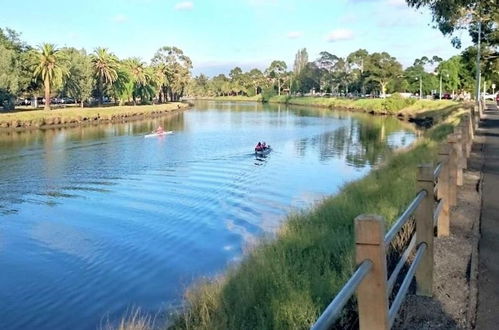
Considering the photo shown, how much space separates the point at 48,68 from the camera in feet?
229

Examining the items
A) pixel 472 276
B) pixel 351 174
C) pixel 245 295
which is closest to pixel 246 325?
pixel 245 295

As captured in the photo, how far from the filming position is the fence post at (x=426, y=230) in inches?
226

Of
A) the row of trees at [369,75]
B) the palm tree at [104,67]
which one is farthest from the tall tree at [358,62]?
the palm tree at [104,67]

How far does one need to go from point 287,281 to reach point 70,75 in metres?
76.9

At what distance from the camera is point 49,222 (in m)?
17.3

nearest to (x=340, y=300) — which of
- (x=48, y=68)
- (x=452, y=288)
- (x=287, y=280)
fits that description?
(x=452, y=288)

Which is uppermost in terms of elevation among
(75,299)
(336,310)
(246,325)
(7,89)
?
(7,89)

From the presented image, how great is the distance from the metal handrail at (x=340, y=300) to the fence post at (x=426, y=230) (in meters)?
2.67

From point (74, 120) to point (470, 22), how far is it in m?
48.2

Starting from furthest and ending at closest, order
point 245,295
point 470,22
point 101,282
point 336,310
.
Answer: point 470,22 < point 101,282 < point 245,295 < point 336,310

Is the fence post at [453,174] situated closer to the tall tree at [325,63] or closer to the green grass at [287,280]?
the green grass at [287,280]

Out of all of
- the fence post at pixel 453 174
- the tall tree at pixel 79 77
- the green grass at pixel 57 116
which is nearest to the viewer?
the fence post at pixel 453 174

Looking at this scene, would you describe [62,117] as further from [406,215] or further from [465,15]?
[406,215]

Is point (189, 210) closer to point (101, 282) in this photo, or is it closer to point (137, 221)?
point (137, 221)
